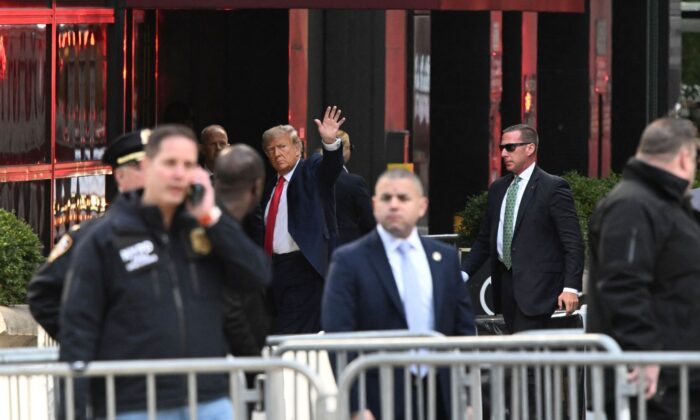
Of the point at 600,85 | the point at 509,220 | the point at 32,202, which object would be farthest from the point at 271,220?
the point at 600,85

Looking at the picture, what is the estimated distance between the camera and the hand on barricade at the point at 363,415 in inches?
277

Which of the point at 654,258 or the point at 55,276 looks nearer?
the point at 55,276

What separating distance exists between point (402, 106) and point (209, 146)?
4.63m

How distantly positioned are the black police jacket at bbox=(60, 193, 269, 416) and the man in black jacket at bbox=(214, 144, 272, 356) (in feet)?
2.93

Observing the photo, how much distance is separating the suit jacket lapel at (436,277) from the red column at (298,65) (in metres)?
8.87

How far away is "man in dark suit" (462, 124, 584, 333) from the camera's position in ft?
38.2

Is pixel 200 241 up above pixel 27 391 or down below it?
above

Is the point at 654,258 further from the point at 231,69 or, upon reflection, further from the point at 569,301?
the point at 231,69

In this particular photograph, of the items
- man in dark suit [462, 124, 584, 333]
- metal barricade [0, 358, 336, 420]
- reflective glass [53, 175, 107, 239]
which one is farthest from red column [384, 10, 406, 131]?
metal barricade [0, 358, 336, 420]

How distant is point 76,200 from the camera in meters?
14.8

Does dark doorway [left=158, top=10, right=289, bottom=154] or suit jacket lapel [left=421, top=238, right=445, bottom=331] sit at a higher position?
dark doorway [left=158, top=10, right=289, bottom=154]

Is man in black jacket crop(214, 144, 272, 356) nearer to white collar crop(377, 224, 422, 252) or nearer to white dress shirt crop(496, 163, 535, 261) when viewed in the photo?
white collar crop(377, 224, 422, 252)

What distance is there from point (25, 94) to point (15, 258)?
7.10ft

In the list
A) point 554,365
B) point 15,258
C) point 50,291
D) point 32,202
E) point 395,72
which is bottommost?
point 554,365
